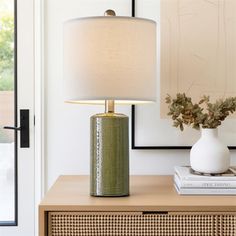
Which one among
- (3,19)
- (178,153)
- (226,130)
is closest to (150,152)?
(178,153)

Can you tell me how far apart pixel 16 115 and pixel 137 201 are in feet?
2.70

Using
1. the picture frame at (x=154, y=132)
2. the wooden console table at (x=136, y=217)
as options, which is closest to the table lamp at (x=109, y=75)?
the wooden console table at (x=136, y=217)

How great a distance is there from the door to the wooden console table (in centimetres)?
59

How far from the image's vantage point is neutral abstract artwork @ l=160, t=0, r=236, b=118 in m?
1.83

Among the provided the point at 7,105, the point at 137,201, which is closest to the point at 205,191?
the point at 137,201

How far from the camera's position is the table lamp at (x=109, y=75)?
1.35m

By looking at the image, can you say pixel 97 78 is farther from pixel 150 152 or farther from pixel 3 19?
pixel 3 19

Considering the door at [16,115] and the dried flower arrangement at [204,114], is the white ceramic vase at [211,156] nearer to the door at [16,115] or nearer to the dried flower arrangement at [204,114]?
the dried flower arrangement at [204,114]

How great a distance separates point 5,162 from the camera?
75.1 inches

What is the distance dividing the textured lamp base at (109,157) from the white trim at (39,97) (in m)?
0.51

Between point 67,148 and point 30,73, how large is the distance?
1.28 ft

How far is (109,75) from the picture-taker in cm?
135

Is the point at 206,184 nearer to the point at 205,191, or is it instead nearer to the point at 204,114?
the point at 205,191

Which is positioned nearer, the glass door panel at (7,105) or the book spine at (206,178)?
the book spine at (206,178)
